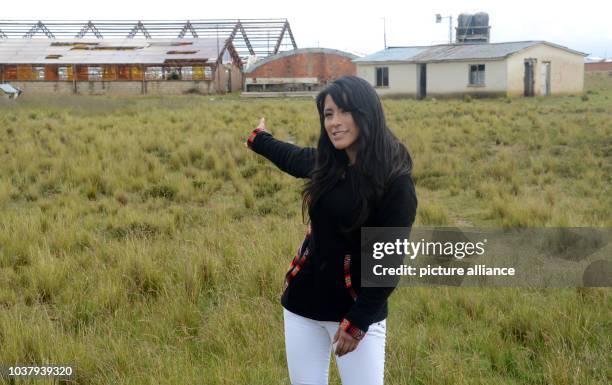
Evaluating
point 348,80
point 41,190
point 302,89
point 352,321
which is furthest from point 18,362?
point 302,89

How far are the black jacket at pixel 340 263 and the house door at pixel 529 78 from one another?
115ft

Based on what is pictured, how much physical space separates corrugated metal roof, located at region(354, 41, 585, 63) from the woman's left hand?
33350mm

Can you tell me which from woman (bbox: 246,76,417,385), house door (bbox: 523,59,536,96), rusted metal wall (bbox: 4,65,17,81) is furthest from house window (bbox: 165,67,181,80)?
woman (bbox: 246,76,417,385)

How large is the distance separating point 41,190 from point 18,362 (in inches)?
269

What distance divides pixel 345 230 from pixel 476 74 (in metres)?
34.1

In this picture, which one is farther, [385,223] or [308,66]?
[308,66]

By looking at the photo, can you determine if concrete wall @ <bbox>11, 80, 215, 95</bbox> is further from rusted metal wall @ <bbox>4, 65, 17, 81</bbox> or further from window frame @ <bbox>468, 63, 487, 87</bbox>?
window frame @ <bbox>468, 63, 487, 87</bbox>

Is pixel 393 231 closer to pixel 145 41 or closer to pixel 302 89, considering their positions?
pixel 302 89

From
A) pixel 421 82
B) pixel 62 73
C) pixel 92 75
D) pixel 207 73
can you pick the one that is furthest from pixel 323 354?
pixel 62 73

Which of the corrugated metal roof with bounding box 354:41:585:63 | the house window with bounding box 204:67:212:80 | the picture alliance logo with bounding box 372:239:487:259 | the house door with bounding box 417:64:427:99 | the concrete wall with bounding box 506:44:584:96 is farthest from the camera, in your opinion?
the house window with bounding box 204:67:212:80

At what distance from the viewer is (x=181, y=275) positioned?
18.6 ft

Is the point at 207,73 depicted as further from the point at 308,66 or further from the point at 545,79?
the point at 545,79

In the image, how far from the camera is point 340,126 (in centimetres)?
276

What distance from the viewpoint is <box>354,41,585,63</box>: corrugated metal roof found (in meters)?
35.0
